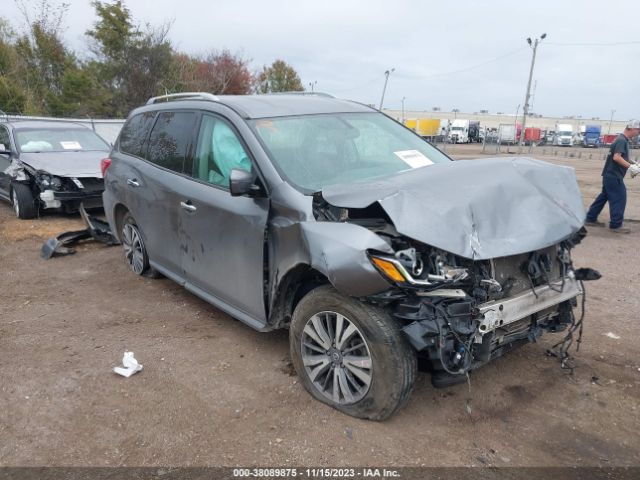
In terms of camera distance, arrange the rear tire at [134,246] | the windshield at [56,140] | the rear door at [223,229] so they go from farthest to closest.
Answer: the windshield at [56,140] < the rear tire at [134,246] < the rear door at [223,229]

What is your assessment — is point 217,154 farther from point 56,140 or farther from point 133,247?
point 56,140

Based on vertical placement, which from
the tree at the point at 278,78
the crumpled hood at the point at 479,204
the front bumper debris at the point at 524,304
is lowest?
the front bumper debris at the point at 524,304

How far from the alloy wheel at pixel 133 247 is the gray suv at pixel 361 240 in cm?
98

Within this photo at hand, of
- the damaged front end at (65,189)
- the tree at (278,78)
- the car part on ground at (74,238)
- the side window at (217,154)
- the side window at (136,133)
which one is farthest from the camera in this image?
the tree at (278,78)

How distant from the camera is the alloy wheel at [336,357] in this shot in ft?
9.63

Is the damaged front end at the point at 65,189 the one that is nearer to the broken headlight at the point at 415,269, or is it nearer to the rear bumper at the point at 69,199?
the rear bumper at the point at 69,199

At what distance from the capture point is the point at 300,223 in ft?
10.2

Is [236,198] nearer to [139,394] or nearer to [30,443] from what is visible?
[139,394]

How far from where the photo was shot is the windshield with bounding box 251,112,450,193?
3.54m

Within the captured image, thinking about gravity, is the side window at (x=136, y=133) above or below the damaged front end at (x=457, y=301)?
above

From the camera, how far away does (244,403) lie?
328 cm

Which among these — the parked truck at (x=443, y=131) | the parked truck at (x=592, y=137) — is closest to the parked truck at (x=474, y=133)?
the parked truck at (x=443, y=131)

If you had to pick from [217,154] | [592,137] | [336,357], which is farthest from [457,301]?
[592,137]

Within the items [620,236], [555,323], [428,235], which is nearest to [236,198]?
[428,235]
